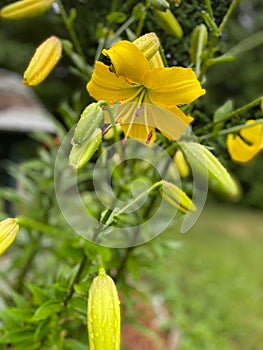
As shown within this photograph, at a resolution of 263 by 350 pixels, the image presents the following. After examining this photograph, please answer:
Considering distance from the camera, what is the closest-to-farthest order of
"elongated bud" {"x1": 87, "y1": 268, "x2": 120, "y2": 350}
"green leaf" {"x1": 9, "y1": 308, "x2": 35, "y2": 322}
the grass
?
"elongated bud" {"x1": 87, "y1": 268, "x2": 120, "y2": 350}
"green leaf" {"x1": 9, "y1": 308, "x2": 35, "y2": 322}
the grass

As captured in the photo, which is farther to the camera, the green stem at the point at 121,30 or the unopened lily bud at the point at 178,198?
→ the green stem at the point at 121,30

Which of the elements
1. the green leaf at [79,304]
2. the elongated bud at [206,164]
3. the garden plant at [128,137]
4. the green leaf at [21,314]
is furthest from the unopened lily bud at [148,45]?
the green leaf at [21,314]

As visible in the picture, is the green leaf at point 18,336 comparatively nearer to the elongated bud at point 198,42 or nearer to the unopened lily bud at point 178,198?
the unopened lily bud at point 178,198

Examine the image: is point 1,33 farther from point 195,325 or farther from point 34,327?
point 34,327

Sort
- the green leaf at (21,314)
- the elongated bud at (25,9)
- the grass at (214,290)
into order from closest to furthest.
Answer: the elongated bud at (25,9), the green leaf at (21,314), the grass at (214,290)

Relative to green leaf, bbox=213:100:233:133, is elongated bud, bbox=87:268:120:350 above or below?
above

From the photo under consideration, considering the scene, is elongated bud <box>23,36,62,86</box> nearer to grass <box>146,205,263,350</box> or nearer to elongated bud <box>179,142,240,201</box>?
elongated bud <box>179,142,240,201</box>

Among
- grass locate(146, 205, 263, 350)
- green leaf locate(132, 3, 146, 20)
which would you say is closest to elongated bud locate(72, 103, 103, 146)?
green leaf locate(132, 3, 146, 20)
